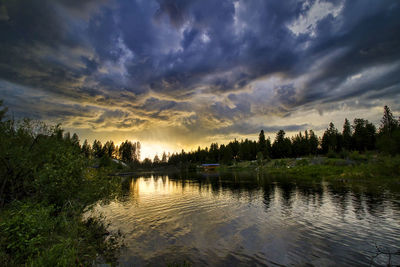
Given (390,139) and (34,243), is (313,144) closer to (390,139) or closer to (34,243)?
(390,139)

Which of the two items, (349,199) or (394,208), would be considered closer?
(394,208)

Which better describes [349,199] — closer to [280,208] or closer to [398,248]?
[280,208]

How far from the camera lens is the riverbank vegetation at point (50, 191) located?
13.0 meters

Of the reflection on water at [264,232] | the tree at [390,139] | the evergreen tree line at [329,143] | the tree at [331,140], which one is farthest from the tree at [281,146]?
the reflection on water at [264,232]

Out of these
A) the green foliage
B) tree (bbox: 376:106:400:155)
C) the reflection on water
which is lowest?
the reflection on water

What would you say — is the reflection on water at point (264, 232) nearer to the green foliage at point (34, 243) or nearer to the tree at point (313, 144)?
the green foliage at point (34, 243)

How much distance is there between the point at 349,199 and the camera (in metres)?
33.1

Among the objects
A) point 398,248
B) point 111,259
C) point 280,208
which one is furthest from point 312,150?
point 111,259

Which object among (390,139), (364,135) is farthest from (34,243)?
(364,135)

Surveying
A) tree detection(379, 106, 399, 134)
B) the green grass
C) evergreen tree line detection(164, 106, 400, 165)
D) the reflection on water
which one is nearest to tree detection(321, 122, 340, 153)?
evergreen tree line detection(164, 106, 400, 165)

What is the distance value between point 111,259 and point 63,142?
1463cm

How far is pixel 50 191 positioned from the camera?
677 inches

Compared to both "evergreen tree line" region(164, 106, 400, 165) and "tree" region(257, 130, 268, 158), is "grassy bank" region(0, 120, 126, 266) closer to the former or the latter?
"evergreen tree line" region(164, 106, 400, 165)

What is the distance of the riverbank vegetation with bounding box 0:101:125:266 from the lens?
13.0 metres
